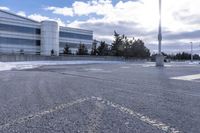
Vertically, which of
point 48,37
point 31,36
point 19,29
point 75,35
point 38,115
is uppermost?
point 19,29

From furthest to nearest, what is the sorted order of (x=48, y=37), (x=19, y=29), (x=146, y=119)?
(x=48, y=37) < (x=19, y=29) < (x=146, y=119)

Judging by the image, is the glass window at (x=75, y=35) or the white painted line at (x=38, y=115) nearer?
the white painted line at (x=38, y=115)

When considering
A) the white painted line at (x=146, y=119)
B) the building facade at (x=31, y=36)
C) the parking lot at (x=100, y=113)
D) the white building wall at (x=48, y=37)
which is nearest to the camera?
the white painted line at (x=146, y=119)

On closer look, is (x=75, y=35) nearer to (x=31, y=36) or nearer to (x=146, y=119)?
(x=31, y=36)

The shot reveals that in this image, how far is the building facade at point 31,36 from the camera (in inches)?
3076

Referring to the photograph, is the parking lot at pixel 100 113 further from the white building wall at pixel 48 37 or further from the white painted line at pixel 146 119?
the white building wall at pixel 48 37

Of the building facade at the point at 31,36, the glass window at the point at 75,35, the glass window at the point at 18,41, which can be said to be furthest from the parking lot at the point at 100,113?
the glass window at the point at 75,35

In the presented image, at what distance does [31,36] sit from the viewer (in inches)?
3329

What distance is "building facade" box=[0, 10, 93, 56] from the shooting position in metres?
78.1

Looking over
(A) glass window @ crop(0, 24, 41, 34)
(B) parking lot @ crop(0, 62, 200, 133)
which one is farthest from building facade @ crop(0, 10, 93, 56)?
(B) parking lot @ crop(0, 62, 200, 133)

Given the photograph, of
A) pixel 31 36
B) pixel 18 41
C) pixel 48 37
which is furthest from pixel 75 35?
pixel 18 41

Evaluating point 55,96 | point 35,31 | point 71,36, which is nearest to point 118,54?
point 71,36

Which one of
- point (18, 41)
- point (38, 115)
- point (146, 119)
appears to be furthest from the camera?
point (18, 41)

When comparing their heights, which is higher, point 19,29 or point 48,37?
point 19,29
